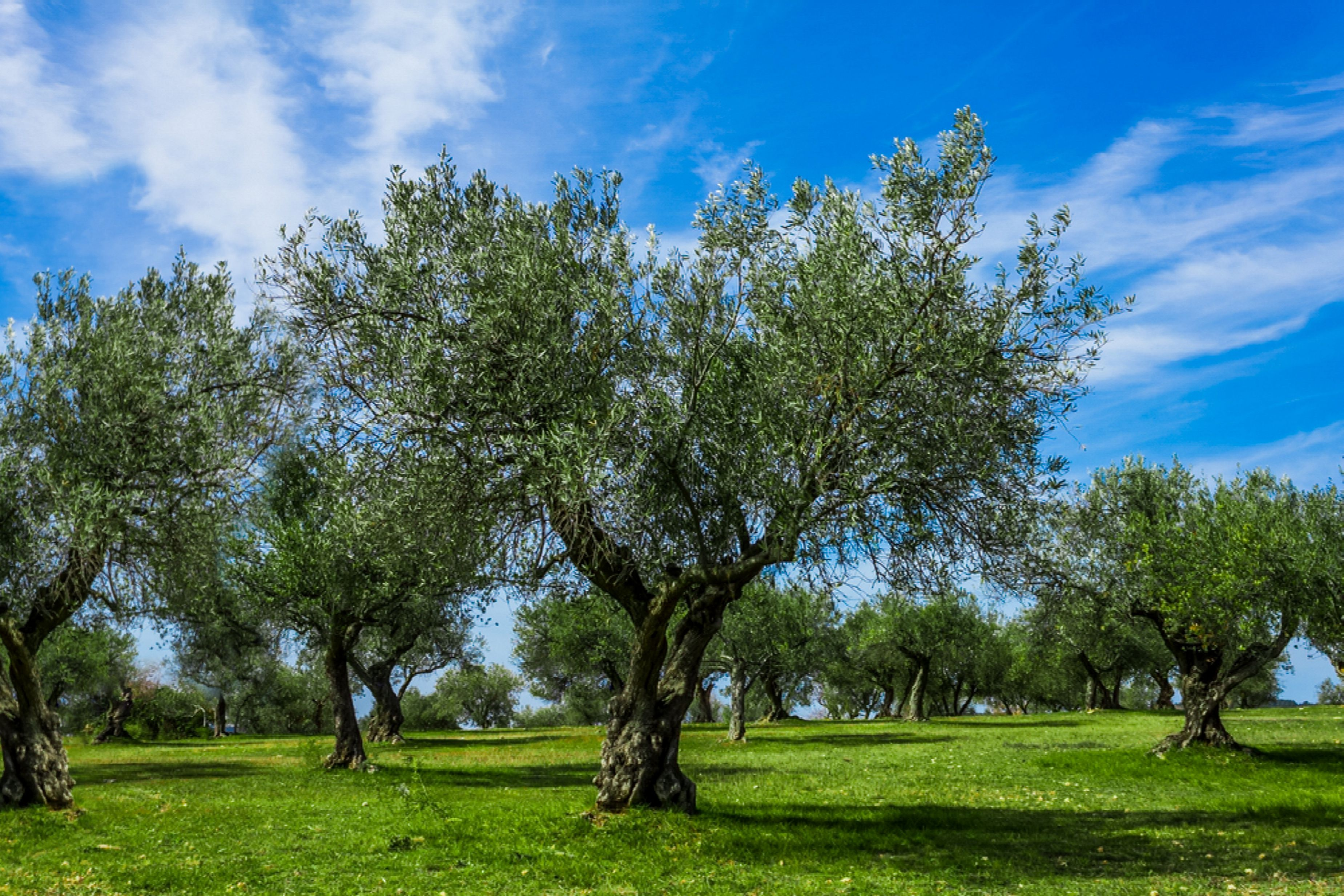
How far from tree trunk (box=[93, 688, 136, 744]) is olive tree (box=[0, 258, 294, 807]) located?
4517 cm

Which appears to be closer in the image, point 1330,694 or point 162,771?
point 162,771

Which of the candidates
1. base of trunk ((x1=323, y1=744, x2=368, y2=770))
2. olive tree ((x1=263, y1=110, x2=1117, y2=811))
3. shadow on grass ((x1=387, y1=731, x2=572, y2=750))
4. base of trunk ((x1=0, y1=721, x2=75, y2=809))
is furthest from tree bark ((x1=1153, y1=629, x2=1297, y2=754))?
base of trunk ((x1=0, y1=721, x2=75, y2=809))

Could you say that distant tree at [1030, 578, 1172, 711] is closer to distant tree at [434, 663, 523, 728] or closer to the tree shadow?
the tree shadow

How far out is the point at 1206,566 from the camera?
31938mm

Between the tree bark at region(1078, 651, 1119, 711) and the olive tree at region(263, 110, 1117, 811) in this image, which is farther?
the tree bark at region(1078, 651, 1119, 711)

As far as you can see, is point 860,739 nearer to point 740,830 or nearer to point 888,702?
point 740,830

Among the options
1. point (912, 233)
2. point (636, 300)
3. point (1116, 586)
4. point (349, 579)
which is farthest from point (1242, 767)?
point (349, 579)

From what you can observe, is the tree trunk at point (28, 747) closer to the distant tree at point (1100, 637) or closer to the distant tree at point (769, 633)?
the distant tree at point (1100, 637)

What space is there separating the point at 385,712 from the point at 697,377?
153 ft

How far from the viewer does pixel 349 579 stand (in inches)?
1385

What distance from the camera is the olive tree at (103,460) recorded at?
22844 mm

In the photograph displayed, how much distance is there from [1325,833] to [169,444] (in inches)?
1172

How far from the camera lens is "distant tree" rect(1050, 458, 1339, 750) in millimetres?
29828

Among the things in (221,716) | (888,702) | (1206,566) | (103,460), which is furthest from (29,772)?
(888,702)
